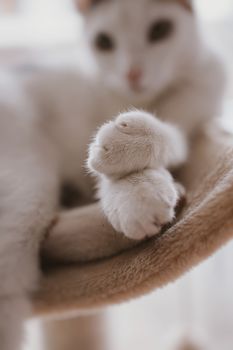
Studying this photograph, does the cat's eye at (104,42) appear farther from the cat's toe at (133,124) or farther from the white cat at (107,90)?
the cat's toe at (133,124)

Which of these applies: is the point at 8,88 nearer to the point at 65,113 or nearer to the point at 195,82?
the point at 65,113

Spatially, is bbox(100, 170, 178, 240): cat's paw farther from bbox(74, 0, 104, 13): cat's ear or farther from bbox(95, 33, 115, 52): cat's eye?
bbox(74, 0, 104, 13): cat's ear

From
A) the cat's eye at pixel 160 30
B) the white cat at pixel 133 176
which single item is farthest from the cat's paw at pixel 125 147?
the cat's eye at pixel 160 30

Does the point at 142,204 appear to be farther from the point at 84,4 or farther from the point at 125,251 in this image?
the point at 84,4

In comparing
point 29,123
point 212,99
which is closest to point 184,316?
point 212,99

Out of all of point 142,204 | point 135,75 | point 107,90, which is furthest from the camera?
point 107,90

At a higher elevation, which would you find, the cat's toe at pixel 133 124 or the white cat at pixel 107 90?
the white cat at pixel 107 90

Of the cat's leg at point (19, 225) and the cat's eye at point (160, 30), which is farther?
the cat's eye at point (160, 30)

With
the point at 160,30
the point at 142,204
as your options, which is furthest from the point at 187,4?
the point at 142,204
